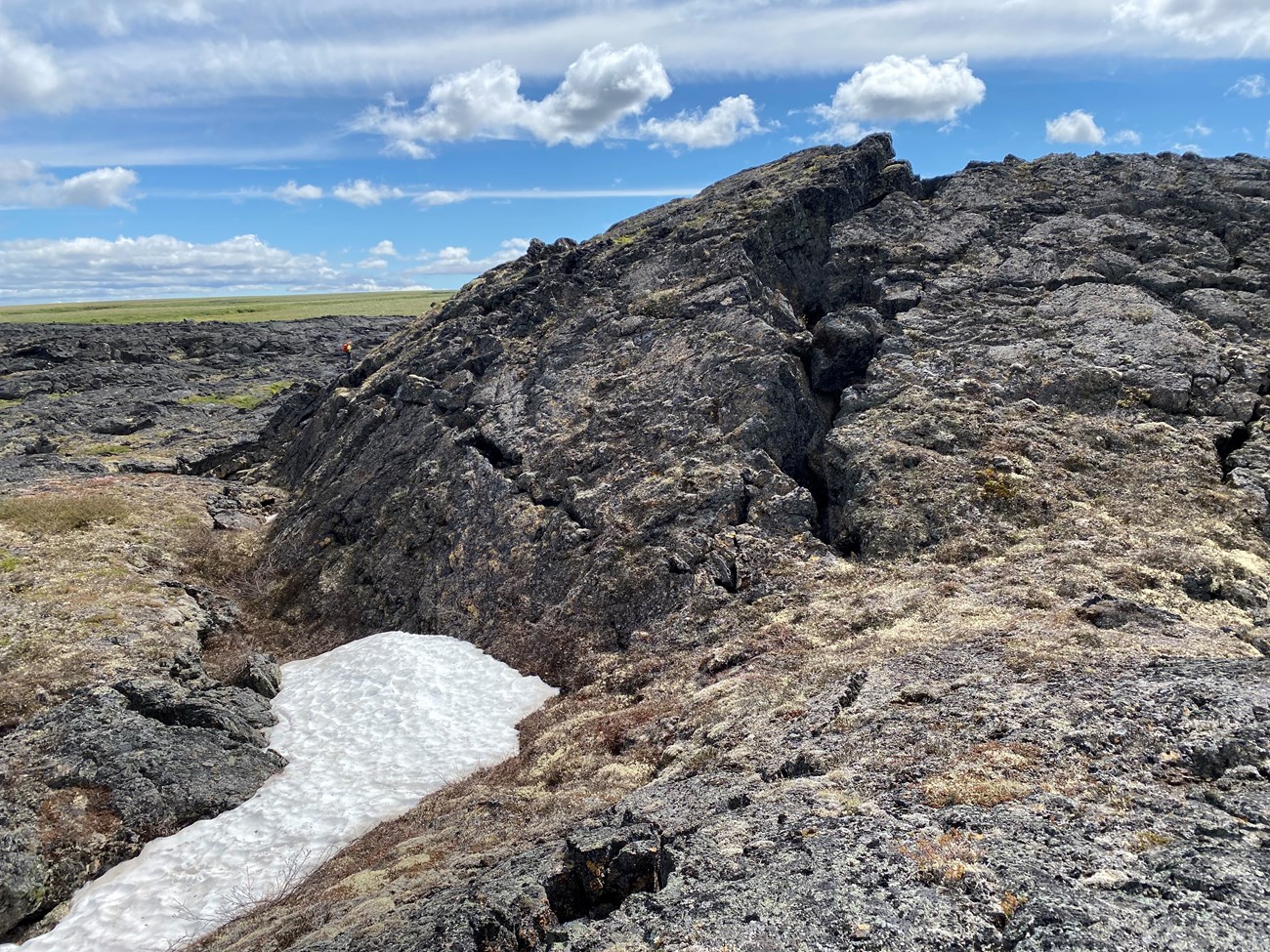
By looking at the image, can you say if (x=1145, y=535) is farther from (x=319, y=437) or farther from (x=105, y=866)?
(x=319, y=437)

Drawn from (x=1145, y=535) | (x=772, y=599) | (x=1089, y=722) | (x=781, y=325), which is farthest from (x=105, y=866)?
(x=781, y=325)

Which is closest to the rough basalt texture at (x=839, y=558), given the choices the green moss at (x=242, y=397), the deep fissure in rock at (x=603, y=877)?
the deep fissure in rock at (x=603, y=877)

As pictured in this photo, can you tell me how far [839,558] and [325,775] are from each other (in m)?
18.4

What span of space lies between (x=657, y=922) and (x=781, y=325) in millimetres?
31824

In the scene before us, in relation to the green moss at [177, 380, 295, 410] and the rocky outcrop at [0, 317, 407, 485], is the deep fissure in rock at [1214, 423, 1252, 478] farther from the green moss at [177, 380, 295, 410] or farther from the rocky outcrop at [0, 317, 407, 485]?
the green moss at [177, 380, 295, 410]

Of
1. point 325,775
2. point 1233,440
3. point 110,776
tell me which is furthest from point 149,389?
point 1233,440

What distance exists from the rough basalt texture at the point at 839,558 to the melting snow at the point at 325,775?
155cm

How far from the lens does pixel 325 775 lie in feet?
70.5

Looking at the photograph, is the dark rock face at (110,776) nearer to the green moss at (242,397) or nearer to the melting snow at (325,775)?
the melting snow at (325,775)

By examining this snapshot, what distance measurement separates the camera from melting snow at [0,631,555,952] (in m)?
16.8

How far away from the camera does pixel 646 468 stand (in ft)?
105

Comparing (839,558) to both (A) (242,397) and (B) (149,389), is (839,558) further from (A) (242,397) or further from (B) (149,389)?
(B) (149,389)

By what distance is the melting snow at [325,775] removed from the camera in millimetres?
16797

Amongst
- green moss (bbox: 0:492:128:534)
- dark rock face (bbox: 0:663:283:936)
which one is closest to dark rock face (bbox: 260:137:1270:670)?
dark rock face (bbox: 0:663:283:936)
